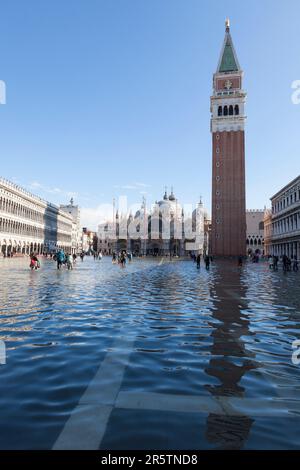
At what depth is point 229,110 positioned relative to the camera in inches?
2712

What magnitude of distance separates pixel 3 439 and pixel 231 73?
259 ft

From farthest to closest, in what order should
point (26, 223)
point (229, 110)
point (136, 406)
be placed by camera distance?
point (26, 223)
point (229, 110)
point (136, 406)

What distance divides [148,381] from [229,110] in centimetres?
7174

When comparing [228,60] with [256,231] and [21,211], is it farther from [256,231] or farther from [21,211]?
[21,211]

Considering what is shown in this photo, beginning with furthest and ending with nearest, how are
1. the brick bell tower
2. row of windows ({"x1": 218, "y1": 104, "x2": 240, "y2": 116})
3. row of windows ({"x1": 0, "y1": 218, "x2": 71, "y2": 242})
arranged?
1. row of windows ({"x1": 218, "y1": 104, "x2": 240, "y2": 116})
2. row of windows ({"x1": 0, "y1": 218, "x2": 71, "y2": 242})
3. the brick bell tower

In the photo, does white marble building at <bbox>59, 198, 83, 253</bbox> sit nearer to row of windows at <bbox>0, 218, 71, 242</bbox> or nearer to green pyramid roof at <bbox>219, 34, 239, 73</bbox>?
row of windows at <bbox>0, 218, 71, 242</bbox>

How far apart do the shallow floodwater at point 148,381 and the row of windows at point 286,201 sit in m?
45.0

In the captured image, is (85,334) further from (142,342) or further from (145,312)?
(145,312)

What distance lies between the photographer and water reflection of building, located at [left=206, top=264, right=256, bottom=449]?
2965mm

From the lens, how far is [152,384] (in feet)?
13.5

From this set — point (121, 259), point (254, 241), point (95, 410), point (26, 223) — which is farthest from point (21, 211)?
point (95, 410)

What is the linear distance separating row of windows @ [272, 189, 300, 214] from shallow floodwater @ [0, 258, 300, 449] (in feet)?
148

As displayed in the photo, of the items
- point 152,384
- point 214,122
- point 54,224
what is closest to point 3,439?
point 152,384

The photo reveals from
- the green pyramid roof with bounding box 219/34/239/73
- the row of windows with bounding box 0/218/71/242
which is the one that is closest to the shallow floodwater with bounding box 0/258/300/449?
the row of windows with bounding box 0/218/71/242
